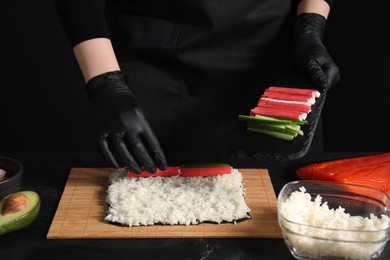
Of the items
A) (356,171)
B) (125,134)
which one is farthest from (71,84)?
(356,171)

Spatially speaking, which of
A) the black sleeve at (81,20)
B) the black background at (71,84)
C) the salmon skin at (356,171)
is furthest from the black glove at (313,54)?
the black background at (71,84)

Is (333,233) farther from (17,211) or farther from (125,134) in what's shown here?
(17,211)

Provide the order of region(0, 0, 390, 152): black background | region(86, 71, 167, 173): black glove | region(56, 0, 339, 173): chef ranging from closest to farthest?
region(86, 71, 167, 173): black glove, region(56, 0, 339, 173): chef, region(0, 0, 390, 152): black background

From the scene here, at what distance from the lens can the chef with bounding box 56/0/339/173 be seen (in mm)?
2439

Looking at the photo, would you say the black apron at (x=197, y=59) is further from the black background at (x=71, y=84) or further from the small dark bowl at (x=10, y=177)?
the black background at (x=71, y=84)

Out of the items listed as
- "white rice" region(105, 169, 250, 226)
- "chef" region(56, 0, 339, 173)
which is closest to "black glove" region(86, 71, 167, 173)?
"white rice" region(105, 169, 250, 226)

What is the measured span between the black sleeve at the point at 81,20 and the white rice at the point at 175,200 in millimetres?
488

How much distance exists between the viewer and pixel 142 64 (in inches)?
100.0

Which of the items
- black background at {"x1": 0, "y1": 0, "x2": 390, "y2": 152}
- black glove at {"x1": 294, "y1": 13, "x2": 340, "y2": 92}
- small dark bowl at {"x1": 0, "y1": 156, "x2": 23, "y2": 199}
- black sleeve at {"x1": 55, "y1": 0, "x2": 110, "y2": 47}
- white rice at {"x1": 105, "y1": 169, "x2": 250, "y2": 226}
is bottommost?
black background at {"x1": 0, "y1": 0, "x2": 390, "y2": 152}

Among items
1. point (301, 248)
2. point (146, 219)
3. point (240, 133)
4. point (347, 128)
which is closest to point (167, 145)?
point (240, 133)

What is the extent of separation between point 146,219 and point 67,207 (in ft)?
0.96

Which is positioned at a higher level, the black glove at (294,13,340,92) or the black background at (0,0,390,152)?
the black glove at (294,13,340,92)

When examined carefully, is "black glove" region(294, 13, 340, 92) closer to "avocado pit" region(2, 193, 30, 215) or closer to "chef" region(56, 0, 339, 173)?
"chef" region(56, 0, 339, 173)

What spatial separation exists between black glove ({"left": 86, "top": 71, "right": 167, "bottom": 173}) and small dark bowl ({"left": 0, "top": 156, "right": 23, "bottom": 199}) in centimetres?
27
